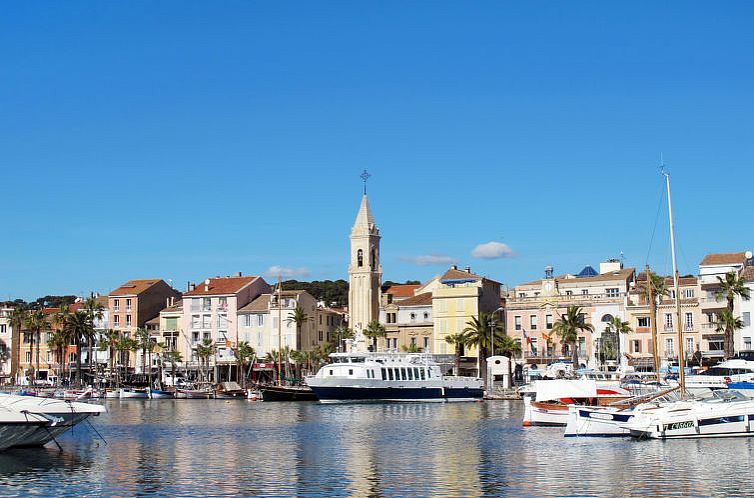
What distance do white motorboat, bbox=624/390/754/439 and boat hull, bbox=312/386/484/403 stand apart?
50.7m

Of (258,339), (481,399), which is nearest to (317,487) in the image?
(481,399)

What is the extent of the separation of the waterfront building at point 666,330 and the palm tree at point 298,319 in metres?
41.1

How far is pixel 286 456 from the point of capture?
43.6 metres

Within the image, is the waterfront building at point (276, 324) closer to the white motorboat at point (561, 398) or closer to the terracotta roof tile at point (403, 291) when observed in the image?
the terracotta roof tile at point (403, 291)

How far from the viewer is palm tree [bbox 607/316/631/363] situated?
335 ft

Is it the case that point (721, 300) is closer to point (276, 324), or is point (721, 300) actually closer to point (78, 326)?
point (276, 324)

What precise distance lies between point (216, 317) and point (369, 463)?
9605 cm

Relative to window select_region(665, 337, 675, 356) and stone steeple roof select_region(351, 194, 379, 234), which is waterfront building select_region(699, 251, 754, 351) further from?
stone steeple roof select_region(351, 194, 379, 234)

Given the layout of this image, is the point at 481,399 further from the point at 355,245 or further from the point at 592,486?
the point at 592,486

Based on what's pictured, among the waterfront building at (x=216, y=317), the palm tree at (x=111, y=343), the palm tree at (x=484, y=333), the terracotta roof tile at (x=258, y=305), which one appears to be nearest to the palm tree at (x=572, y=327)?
the palm tree at (x=484, y=333)

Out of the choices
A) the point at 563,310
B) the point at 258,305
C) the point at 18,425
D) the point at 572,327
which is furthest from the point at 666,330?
the point at 18,425

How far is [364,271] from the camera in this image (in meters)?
137

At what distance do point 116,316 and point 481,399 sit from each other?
199ft

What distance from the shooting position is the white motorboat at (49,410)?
44.1 metres
